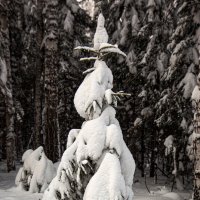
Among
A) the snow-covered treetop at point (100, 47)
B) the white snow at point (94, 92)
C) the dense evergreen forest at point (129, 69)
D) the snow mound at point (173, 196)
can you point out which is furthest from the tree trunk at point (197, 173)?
the snow mound at point (173, 196)

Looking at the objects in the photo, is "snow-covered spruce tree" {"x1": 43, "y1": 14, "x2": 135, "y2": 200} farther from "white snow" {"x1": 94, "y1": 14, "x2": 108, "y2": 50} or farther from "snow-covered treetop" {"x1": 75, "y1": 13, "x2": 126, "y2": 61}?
"white snow" {"x1": 94, "y1": 14, "x2": 108, "y2": 50}

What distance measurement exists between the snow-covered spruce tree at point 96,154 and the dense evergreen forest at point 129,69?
2932 millimetres

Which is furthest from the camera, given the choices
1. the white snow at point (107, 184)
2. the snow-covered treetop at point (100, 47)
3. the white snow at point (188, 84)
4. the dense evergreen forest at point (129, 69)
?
the white snow at point (188, 84)

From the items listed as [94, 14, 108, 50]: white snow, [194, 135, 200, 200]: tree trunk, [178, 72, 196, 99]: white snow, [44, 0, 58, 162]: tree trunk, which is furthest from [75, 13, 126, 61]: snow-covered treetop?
[178, 72, 196, 99]: white snow

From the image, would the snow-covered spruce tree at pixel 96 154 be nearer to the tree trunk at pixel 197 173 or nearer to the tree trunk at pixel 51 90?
the tree trunk at pixel 197 173

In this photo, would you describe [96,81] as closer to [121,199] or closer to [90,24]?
[121,199]

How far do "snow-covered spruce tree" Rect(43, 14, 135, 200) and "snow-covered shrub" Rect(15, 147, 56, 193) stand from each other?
15.3 feet

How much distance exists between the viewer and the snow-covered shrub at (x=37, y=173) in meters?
9.11

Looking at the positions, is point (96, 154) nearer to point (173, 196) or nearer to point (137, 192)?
point (173, 196)

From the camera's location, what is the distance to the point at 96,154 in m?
4.20

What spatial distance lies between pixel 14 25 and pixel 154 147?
986cm

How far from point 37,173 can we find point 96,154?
5429 millimetres

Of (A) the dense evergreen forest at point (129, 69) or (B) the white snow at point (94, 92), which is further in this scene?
(A) the dense evergreen forest at point (129, 69)

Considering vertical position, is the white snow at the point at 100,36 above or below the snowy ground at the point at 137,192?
above
